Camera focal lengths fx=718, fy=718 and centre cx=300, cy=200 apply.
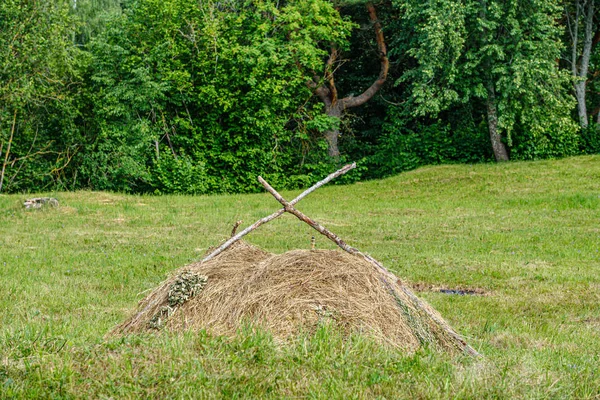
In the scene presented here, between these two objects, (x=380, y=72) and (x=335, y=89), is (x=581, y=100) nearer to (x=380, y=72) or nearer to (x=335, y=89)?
(x=380, y=72)

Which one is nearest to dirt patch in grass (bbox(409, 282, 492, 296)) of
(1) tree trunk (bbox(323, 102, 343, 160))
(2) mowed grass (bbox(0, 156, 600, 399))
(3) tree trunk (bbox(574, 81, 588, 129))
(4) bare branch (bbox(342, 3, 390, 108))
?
(2) mowed grass (bbox(0, 156, 600, 399))

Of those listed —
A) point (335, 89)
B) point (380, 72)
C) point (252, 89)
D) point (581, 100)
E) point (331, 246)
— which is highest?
point (380, 72)

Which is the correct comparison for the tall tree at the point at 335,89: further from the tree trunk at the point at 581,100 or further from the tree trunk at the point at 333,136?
the tree trunk at the point at 581,100

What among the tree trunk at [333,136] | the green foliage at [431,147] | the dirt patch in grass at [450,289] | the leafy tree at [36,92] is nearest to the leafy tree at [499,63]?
the green foliage at [431,147]

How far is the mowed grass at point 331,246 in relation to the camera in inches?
195

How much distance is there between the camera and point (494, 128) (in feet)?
94.1

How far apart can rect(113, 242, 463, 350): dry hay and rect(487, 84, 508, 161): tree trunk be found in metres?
22.6

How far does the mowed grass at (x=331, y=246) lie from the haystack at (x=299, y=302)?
0.25 metres

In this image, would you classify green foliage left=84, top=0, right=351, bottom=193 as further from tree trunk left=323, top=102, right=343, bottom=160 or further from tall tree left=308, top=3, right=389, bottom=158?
tree trunk left=323, top=102, right=343, bottom=160

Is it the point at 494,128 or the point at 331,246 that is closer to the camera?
the point at 331,246

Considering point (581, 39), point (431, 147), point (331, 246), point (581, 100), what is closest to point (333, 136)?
point (431, 147)

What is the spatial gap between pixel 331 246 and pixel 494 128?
50.7 ft

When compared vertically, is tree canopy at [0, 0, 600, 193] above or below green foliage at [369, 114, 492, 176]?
above

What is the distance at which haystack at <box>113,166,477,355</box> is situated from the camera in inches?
227
